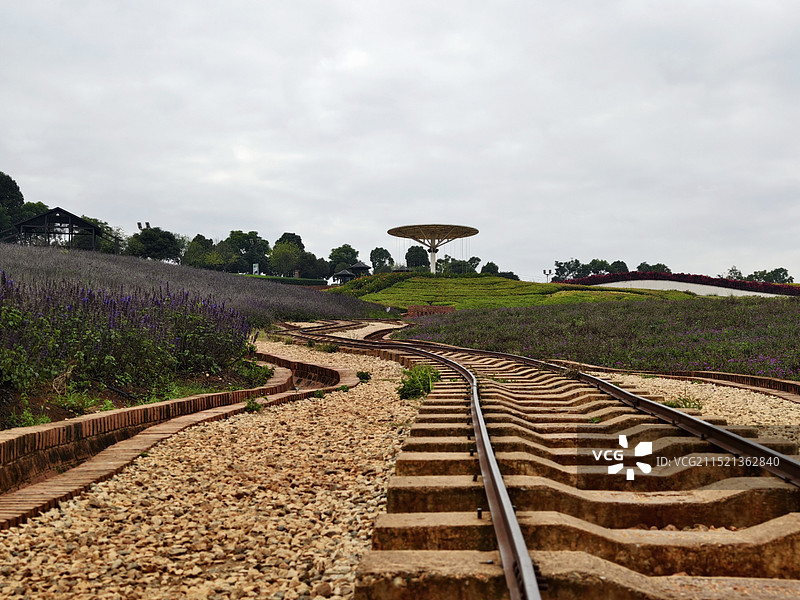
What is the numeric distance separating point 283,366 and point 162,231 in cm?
5290

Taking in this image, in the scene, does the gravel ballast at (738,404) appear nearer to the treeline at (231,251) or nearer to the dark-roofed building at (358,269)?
the treeline at (231,251)

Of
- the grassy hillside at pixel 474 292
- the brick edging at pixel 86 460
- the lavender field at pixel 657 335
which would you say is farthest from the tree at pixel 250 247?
the brick edging at pixel 86 460

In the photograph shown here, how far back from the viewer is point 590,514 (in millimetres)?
3229

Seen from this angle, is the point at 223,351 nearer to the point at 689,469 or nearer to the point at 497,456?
the point at 497,456

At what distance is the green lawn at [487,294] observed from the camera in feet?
135

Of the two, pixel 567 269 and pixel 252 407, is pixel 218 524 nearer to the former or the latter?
pixel 252 407

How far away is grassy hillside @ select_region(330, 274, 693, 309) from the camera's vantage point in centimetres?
4134

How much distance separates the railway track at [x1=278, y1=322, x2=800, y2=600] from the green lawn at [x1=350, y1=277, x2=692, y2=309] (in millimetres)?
34513

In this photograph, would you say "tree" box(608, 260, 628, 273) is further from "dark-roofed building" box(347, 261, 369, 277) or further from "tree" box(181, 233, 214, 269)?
"tree" box(181, 233, 214, 269)

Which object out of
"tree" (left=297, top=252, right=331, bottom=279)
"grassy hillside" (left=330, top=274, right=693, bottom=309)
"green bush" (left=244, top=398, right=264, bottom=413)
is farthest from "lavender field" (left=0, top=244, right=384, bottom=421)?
"tree" (left=297, top=252, right=331, bottom=279)

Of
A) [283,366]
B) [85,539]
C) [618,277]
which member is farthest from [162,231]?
[85,539]

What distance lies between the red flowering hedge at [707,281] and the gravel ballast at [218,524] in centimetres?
5369

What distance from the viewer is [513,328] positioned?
19.3 metres

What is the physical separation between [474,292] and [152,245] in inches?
1289
